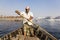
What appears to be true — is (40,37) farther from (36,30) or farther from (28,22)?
(28,22)

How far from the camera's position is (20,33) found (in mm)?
20078

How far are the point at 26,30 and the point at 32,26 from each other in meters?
0.70

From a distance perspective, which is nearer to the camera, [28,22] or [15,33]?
[28,22]

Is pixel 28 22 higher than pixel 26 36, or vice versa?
pixel 28 22

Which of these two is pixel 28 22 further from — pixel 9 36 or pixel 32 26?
pixel 9 36

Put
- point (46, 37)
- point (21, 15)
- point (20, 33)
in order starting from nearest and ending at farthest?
point (21, 15) < point (46, 37) < point (20, 33)

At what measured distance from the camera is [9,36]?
19.3m

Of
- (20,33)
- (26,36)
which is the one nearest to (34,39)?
(26,36)

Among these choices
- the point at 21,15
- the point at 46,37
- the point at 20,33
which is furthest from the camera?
the point at 20,33

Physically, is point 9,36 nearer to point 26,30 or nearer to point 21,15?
point 26,30

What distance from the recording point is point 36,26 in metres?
19.0

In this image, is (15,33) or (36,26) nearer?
(36,26)

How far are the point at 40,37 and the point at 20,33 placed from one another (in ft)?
6.26

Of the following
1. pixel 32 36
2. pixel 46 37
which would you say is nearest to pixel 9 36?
pixel 32 36
